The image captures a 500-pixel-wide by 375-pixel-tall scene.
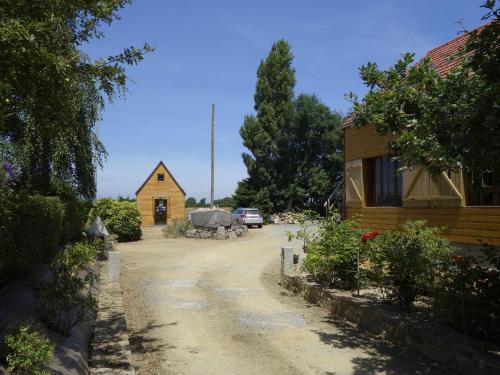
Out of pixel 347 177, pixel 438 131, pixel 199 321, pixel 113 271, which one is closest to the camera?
pixel 438 131

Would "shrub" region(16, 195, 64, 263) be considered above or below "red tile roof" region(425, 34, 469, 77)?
below

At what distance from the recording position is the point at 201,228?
1133 inches

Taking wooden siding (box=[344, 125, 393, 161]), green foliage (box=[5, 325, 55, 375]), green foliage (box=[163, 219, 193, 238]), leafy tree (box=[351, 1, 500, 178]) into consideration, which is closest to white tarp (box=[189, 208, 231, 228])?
green foliage (box=[163, 219, 193, 238])

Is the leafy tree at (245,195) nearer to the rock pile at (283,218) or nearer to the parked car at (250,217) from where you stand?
the rock pile at (283,218)

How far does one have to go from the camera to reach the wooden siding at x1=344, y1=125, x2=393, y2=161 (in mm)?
14616

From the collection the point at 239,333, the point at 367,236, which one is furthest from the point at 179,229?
the point at 239,333

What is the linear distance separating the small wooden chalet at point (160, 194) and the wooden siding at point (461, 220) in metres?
30.4

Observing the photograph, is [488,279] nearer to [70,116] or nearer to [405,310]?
[405,310]

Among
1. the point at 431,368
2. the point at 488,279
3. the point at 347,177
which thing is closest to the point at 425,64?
the point at 488,279

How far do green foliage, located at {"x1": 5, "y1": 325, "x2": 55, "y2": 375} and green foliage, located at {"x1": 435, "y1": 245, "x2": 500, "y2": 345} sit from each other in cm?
450

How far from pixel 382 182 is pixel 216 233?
1373 centimetres

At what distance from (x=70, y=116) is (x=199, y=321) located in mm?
4677

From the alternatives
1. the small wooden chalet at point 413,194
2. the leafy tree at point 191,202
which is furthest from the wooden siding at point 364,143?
the leafy tree at point 191,202

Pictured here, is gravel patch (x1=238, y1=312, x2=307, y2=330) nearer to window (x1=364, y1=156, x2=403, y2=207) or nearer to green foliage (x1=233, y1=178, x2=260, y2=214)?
window (x1=364, y1=156, x2=403, y2=207)
